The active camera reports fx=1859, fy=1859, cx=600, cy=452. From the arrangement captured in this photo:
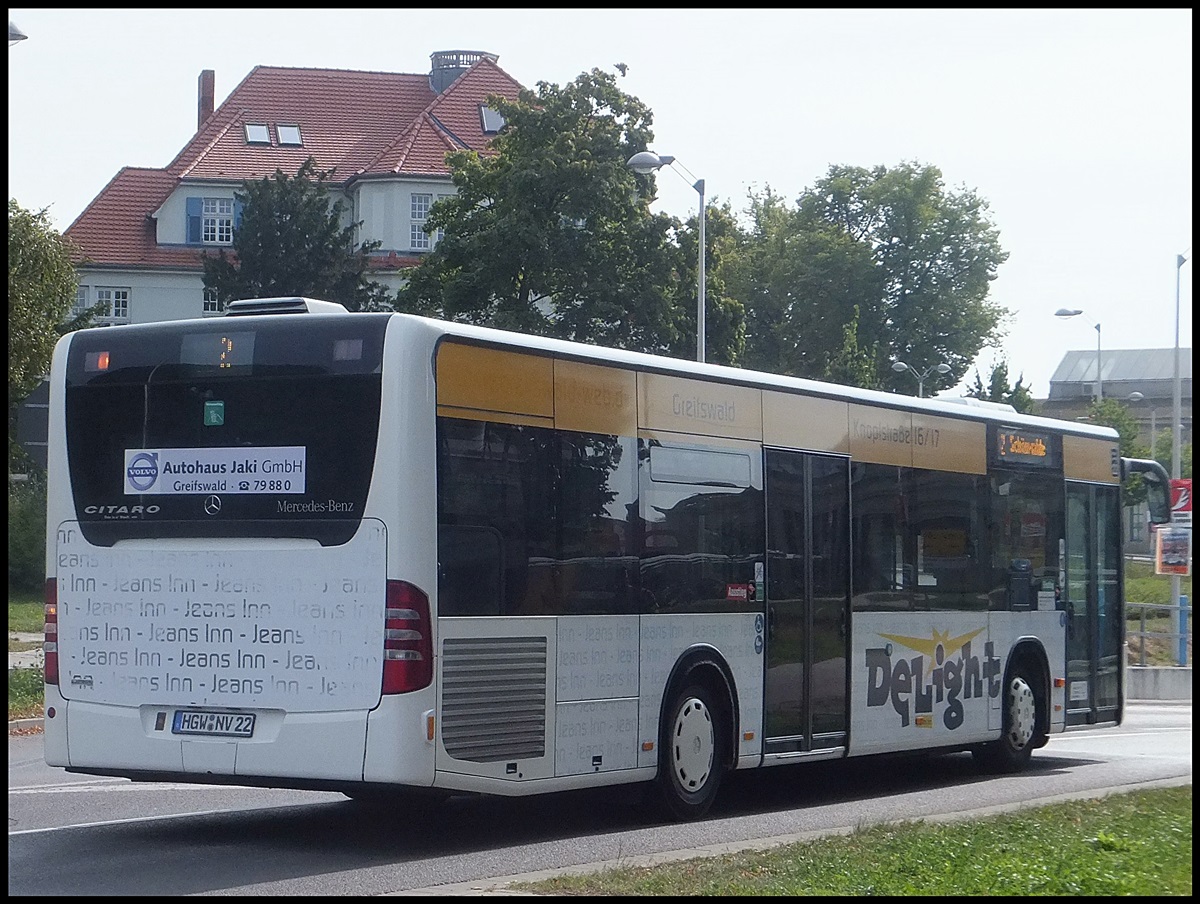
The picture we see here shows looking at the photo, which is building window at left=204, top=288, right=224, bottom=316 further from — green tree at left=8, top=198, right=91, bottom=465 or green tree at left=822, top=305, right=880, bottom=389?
green tree at left=8, top=198, right=91, bottom=465

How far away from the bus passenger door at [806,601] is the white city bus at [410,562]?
0.14ft

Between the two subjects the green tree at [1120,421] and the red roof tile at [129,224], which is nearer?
the green tree at [1120,421]

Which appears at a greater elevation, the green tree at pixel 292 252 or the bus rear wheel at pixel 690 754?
the green tree at pixel 292 252

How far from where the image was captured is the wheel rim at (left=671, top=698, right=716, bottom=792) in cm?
1274

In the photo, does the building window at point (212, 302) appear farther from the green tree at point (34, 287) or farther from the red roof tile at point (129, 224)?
the green tree at point (34, 287)

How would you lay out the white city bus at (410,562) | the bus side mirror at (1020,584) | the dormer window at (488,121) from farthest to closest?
1. the dormer window at (488,121)
2. the bus side mirror at (1020,584)
3. the white city bus at (410,562)

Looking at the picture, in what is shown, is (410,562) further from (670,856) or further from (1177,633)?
(1177,633)

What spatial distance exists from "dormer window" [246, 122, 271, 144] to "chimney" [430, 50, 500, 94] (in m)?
7.69

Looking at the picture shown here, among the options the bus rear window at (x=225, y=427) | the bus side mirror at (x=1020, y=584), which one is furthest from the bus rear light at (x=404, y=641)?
the bus side mirror at (x=1020, y=584)

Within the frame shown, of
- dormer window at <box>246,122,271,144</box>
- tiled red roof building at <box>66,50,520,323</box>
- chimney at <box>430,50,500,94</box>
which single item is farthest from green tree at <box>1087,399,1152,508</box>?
dormer window at <box>246,122,271,144</box>

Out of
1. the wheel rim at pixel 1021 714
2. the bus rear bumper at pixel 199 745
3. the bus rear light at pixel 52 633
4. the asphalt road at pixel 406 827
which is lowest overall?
the asphalt road at pixel 406 827

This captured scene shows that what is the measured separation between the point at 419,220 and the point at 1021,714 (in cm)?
5708

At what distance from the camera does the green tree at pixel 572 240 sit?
45594 millimetres

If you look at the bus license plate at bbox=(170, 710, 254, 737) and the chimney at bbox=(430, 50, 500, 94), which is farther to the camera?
the chimney at bbox=(430, 50, 500, 94)
